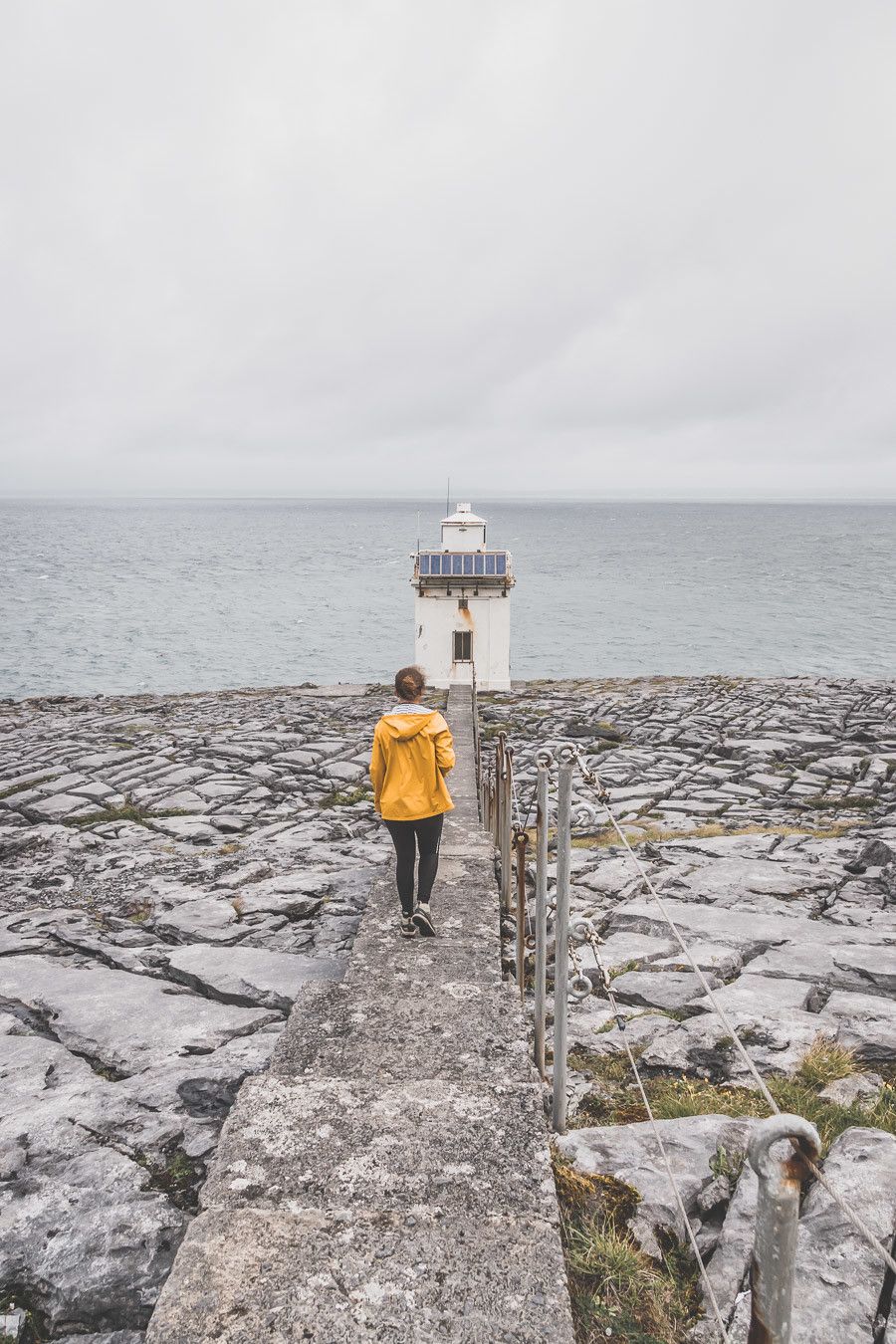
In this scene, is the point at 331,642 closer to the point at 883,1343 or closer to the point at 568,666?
the point at 568,666

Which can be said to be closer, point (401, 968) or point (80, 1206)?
point (80, 1206)

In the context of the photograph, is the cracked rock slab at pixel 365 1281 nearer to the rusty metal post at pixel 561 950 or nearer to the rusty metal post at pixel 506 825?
the rusty metal post at pixel 561 950

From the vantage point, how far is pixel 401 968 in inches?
196

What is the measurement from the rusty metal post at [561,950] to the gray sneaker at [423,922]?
1.86 m

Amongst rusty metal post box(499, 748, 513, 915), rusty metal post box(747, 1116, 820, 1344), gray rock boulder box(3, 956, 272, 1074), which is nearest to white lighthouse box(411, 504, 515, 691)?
rusty metal post box(499, 748, 513, 915)

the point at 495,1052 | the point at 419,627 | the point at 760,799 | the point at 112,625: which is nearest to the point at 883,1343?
the point at 495,1052

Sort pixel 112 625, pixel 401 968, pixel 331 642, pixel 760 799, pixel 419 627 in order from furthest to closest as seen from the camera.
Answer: pixel 112 625, pixel 331 642, pixel 419 627, pixel 760 799, pixel 401 968

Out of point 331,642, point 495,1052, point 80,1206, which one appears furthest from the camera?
point 331,642

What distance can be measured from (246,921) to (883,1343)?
19.6 feet

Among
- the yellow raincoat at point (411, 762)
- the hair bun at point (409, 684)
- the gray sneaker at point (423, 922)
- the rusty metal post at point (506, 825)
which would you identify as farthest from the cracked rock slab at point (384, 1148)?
the rusty metal post at point (506, 825)

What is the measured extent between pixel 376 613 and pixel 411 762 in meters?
63.2

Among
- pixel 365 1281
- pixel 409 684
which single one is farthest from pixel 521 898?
pixel 365 1281

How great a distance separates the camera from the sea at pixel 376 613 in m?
47.6

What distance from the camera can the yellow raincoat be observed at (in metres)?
5.40
